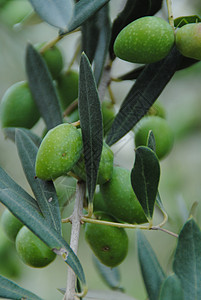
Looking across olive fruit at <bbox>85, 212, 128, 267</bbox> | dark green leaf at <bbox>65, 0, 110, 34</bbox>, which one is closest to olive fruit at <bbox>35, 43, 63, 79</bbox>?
dark green leaf at <bbox>65, 0, 110, 34</bbox>

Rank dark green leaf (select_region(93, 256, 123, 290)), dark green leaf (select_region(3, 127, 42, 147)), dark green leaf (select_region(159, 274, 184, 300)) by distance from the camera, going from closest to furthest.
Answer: dark green leaf (select_region(159, 274, 184, 300)), dark green leaf (select_region(3, 127, 42, 147)), dark green leaf (select_region(93, 256, 123, 290))

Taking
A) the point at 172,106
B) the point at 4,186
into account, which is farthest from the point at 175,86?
the point at 4,186

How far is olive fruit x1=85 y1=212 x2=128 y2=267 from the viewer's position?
37.9 inches

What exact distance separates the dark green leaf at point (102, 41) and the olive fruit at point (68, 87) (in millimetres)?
150

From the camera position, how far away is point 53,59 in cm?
121

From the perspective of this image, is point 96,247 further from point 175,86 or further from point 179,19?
point 175,86

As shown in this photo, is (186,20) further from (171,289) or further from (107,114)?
(171,289)

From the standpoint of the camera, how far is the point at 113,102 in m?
1.21

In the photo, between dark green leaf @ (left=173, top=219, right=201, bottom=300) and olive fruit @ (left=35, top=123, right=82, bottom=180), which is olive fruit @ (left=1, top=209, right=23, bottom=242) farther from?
dark green leaf @ (left=173, top=219, right=201, bottom=300)

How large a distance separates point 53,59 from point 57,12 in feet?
1.50

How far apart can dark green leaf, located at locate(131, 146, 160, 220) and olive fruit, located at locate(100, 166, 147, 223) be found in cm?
5

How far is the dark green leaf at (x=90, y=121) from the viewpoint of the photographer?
2.58 feet

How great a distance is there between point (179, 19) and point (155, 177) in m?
0.41

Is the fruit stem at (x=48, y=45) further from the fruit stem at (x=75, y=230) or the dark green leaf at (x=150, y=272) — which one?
the dark green leaf at (x=150, y=272)
